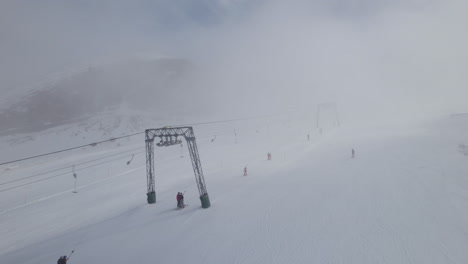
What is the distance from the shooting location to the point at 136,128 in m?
78.1

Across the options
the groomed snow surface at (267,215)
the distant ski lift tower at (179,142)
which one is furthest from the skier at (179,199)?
the distant ski lift tower at (179,142)

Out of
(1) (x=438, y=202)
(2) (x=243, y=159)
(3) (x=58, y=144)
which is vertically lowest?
(1) (x=438, y=202)

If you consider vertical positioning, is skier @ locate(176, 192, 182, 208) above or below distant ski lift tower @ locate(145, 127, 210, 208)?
below

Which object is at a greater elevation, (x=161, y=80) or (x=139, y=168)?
(x=161, y=80)

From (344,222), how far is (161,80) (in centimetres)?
15704

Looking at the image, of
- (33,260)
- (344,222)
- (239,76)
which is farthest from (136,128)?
(239,76)

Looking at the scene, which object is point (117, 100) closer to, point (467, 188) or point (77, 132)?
point (77, 132)

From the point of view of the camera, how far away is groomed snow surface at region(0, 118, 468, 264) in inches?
451

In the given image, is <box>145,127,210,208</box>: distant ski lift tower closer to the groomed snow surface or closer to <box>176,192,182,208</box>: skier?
the groomed snow surface

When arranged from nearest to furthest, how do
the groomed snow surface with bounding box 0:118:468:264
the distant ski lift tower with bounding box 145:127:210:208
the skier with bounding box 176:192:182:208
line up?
the groomed snow surface with bounding box 0:118:468:264 → the distant ski lift tower with bounding box 145:127:210:208 → the skier with bounding box 176:192:182:208

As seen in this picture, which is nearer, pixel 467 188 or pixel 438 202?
pixel 438 202

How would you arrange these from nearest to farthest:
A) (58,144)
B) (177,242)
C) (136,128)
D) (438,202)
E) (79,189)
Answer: (177,242) < (438,202) < (79,189) < (58,144) < (136,128)

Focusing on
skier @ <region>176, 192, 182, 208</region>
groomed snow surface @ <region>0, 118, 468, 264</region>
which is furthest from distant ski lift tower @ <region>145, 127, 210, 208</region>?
skier @ <region>176, 192, 182, 208</region>

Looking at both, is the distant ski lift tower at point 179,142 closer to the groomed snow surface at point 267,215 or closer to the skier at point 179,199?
the groomed snow surface at point 267,215
